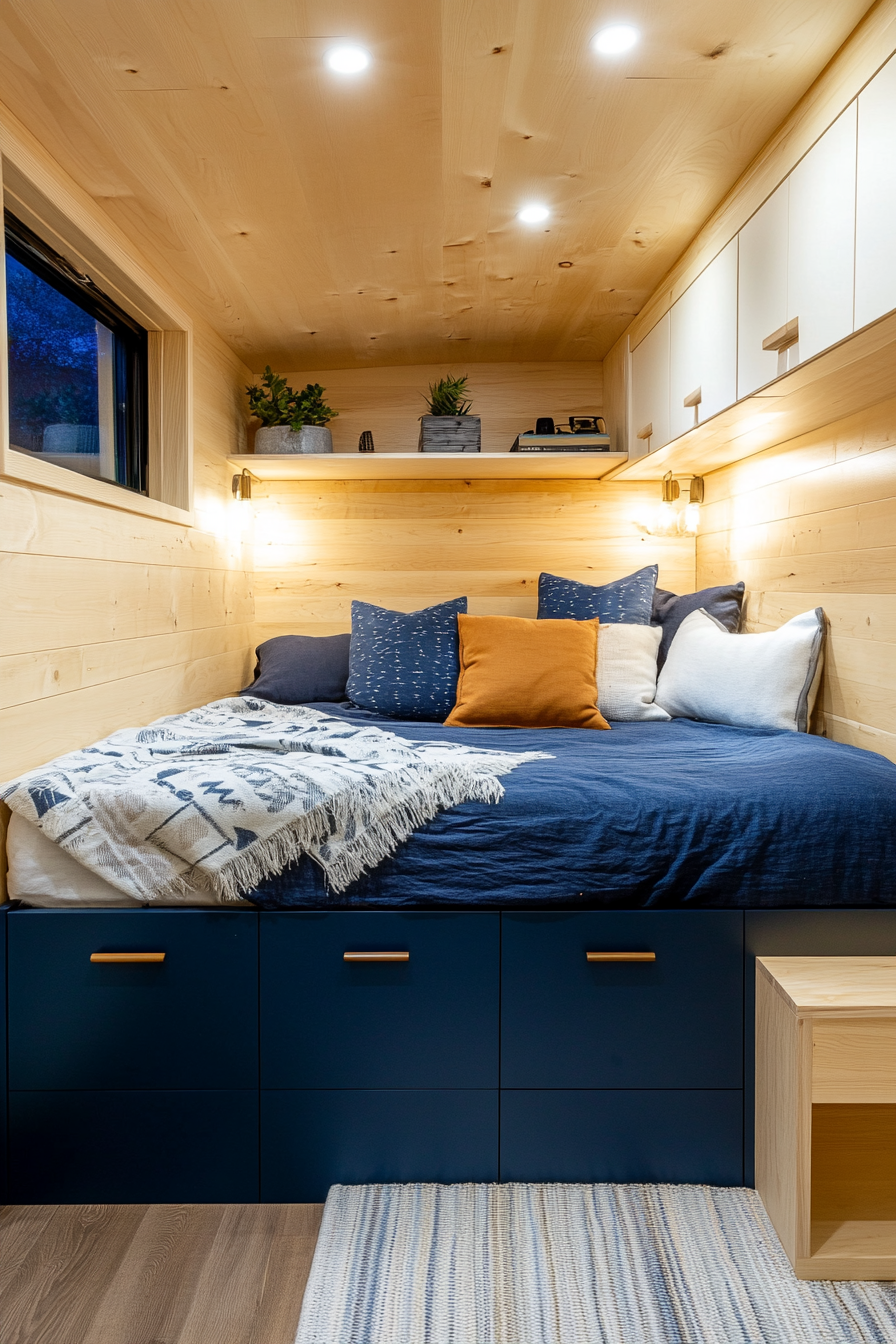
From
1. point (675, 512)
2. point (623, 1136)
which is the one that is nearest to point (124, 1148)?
point (623, 1136)

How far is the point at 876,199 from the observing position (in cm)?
131

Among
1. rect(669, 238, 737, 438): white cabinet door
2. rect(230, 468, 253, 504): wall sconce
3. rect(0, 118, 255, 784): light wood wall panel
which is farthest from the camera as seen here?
rect(230, 468, 253, 504): wall sconce

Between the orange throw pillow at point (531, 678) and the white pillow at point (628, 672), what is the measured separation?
0.24 ft

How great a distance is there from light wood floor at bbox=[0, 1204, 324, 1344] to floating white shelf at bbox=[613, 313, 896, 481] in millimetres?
1770

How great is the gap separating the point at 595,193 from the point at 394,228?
1.65 ft

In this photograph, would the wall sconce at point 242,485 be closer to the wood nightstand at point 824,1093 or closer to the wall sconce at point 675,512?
the wall sconce at point 675,512

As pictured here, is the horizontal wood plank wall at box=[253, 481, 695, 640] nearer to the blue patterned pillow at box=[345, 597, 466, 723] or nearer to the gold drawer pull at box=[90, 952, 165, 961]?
the blue patterned pillow at box=[345, 597, 466, 723]

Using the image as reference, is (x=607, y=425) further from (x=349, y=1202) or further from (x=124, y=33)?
(x=349, y=1202)

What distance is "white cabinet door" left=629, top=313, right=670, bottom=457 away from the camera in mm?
2475

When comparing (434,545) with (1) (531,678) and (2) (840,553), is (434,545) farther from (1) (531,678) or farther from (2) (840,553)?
(2) (840,553)

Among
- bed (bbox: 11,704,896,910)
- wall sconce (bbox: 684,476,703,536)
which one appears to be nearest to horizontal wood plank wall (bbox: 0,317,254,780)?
bed (bbox: 11,704,896,910)

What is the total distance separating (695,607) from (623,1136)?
1674mm

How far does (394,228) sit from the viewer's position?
83.0 inches

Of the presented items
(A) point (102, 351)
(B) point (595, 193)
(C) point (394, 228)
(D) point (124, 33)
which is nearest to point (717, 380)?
(B) point (595, 193)
